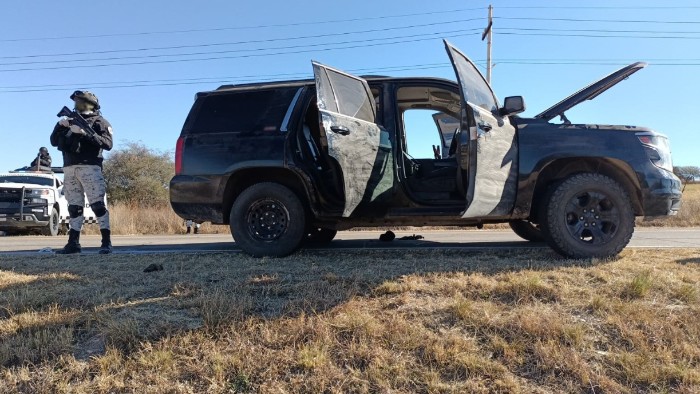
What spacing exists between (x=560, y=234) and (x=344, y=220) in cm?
223

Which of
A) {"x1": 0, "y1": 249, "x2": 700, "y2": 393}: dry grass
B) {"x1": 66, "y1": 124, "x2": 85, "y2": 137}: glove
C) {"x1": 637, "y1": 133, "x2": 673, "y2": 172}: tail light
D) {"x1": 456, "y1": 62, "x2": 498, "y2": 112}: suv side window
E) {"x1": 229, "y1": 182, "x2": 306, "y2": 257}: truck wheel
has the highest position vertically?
{"x1": 456, "y1": 62, "x2": 498, "y2": 112}: suv side window

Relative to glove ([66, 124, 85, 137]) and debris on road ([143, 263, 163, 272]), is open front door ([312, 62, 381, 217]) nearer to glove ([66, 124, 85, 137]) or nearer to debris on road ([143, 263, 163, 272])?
debris on road ([143, 263, 163, 272])

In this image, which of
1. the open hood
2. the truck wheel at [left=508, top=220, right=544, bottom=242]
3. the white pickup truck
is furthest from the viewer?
the white pickup truck

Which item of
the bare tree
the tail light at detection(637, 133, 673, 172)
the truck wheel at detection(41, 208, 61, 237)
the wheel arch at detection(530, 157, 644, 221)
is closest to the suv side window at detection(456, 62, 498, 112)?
the wheel arch at detection(530, 157, 644, 221)

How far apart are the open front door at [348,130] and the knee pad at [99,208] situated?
3338 millimetres

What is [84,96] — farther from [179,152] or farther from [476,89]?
[476,89]

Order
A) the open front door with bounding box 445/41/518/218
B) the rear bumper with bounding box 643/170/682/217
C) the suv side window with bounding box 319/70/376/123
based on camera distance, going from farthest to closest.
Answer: the rear bumper with bounding box 643/170/682/217 < the suv side window with bounding box 319/70/376/123 < the open front door with bounding box 445/41/518/218

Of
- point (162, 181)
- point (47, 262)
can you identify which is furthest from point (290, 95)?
point (162, 181)

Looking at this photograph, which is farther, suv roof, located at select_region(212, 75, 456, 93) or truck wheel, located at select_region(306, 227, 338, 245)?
truck wheel, located at select_region(306, 227, 338, 245)

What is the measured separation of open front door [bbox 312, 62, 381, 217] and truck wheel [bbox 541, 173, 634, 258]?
1.89 m

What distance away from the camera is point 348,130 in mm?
4434

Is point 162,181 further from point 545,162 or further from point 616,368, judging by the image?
point 616,368

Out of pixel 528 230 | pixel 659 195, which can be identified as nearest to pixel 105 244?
pixel 528 230

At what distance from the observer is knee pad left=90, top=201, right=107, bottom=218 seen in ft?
18.8
